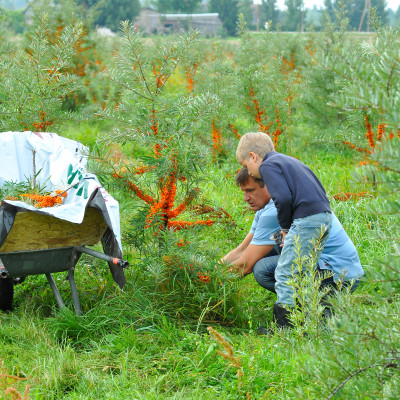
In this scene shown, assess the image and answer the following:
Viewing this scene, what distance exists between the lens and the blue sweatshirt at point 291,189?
3.29m

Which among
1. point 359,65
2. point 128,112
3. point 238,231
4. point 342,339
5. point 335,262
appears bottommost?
point 238,231

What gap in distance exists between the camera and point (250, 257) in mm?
3934

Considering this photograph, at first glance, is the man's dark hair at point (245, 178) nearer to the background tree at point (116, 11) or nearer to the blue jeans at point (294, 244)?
the blue jeans at point (294, 244)

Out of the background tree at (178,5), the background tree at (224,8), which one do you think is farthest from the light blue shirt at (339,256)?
the background tree at (178,5)

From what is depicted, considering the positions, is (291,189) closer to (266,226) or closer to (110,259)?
(266,226)

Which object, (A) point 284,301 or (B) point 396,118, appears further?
(A) point 284,301

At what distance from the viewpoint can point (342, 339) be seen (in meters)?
1.56

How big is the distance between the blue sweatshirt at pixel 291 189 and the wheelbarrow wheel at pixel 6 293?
6.72 ft

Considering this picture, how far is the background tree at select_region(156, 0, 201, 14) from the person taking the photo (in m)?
63.0

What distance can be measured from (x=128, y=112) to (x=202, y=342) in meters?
1.68

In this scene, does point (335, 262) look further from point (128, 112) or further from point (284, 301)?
point (128, 112)

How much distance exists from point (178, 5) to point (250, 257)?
6462 centimetres

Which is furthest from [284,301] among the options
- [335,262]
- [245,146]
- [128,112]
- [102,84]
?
[102,84]

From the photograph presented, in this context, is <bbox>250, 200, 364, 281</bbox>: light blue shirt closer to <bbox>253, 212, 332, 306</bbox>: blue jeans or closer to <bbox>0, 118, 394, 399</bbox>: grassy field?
<bbox>253, 212, 332, 306</bbox>: blue jeans
